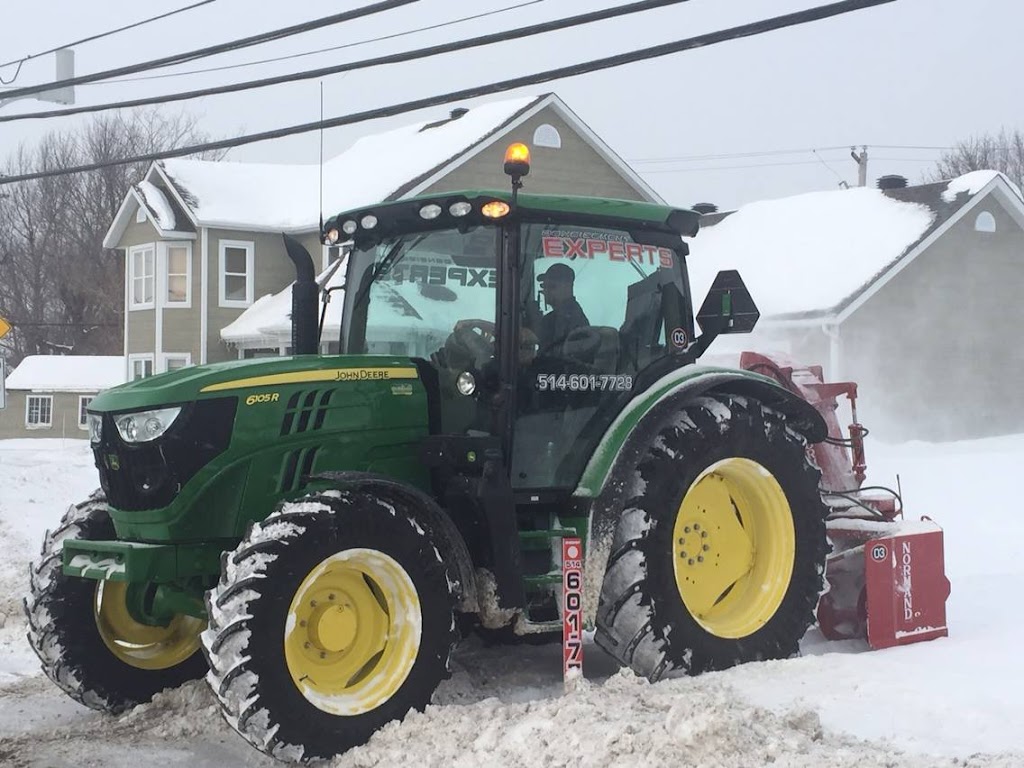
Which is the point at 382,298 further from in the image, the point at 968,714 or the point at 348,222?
the point at 968,714

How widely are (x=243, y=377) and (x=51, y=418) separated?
1575 inches

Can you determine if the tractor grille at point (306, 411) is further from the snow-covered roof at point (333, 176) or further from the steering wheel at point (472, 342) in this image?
the snow-covered roof at point (333, 176)

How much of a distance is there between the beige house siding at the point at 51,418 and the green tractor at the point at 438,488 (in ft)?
123

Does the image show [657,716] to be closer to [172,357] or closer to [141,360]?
[172,357]

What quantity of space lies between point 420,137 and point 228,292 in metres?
5.63

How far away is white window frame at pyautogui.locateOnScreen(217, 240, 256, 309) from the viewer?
28.0 metres

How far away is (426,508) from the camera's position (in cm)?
535

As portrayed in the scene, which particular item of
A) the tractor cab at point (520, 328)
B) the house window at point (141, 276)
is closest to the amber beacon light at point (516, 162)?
the tractor cab at point (520, 328)

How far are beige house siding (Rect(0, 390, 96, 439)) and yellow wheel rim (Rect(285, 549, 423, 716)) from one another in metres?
38.5

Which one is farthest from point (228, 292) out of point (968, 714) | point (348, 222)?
point (968, 714)

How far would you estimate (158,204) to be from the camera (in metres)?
28.6

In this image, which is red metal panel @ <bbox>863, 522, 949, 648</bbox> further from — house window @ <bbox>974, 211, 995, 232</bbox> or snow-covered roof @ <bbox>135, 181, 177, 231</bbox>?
snow-covered roof @ <bbox>135, 181, 177, 231</bbox>

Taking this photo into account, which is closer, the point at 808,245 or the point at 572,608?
the point at 572,608

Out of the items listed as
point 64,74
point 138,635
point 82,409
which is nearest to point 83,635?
point 138,635
